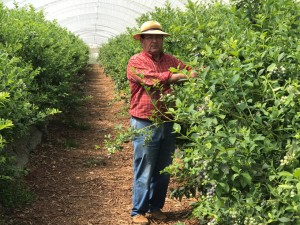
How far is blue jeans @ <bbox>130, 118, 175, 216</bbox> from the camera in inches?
174

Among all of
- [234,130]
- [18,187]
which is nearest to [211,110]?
[234,130]

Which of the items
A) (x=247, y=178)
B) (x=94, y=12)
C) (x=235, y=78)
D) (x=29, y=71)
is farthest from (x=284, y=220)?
(x=94, y=12)

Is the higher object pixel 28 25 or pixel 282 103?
pixel 28 25

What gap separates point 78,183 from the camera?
6.20 m

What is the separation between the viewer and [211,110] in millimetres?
2875

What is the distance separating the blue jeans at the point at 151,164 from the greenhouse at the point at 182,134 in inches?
0.4

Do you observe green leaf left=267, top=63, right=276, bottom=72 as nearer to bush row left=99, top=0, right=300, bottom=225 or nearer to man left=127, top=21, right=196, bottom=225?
bush row left=99, top=0, right=300, bottom=225

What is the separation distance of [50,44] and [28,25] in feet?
3.36

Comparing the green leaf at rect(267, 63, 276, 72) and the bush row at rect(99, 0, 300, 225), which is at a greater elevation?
the green leaf at rect(267, 63, 276, 72)

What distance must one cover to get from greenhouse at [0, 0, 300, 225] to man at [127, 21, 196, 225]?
1 centimetres

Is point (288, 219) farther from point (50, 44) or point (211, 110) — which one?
point (50, 44)

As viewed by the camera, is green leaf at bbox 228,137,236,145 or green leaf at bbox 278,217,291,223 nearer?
green leaf at bbox 278,217,291,223

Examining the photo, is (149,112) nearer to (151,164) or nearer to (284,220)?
(151,164)

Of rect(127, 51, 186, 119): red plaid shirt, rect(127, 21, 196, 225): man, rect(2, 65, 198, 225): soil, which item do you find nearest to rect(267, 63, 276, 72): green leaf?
rect(127, 21, 196, 225): man
